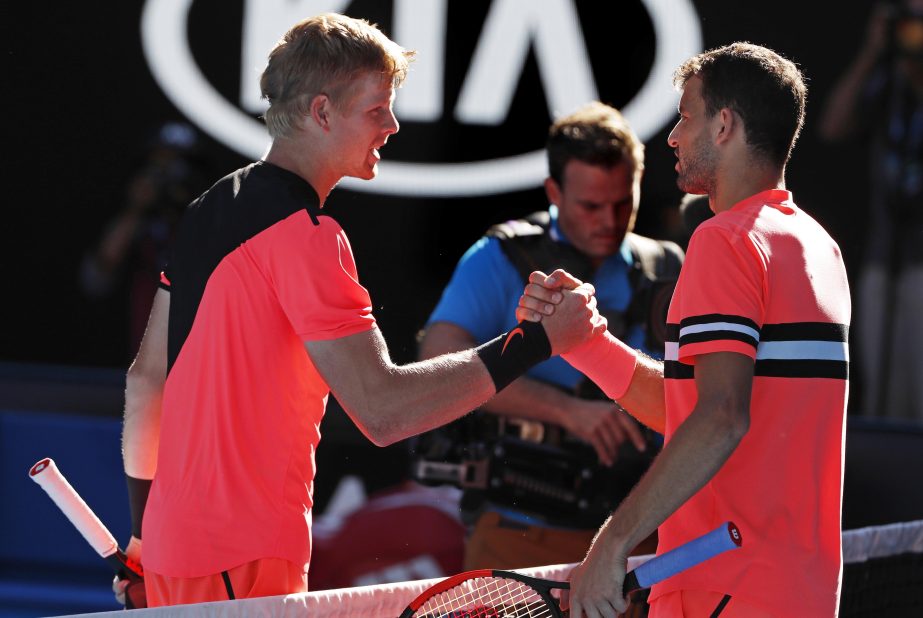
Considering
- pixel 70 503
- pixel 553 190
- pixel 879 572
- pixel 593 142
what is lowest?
pixel 879 572

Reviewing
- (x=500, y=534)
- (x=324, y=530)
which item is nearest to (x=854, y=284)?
(x=500, y=534)

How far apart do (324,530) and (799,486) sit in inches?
134

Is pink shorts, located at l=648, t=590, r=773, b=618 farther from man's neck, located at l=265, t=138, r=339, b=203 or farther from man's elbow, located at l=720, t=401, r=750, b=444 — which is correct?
man's neck, located at l=265, t=138, r=339, b=203

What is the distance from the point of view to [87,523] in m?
2.54

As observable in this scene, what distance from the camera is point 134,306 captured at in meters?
5.33

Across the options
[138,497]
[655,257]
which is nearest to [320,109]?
[138,497]

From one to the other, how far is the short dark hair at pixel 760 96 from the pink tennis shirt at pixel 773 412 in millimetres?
198

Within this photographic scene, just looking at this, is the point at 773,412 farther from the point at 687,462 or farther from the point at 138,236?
the point at 138,236

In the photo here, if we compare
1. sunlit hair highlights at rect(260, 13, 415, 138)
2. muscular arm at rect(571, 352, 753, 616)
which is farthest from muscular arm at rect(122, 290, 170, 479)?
muscular arm at rect(571, 352, 753, 616)

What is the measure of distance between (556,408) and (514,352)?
1322mm

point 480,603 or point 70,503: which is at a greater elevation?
point 70,503

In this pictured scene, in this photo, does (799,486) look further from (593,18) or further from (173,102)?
(173,102)

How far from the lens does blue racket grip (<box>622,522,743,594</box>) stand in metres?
1.93

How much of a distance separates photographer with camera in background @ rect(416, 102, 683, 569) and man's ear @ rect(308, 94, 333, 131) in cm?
153
